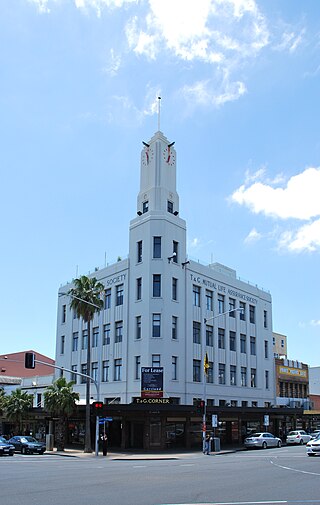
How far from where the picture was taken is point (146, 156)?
57094 mm

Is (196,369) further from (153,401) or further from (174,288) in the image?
(153,401)

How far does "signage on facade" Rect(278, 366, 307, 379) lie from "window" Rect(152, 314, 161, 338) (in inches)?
986

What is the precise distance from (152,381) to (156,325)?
5.10m

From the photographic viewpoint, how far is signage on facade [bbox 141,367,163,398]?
45.3 m

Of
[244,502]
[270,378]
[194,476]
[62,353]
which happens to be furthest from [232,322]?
[244,502]

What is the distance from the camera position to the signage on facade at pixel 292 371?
6700 centimetres

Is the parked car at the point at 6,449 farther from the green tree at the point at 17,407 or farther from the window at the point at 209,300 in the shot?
the window at the point at 209,300

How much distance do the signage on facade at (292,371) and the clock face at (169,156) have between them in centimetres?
2937

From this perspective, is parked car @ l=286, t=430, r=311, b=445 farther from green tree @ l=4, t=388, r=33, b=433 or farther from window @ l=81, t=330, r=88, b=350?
green tree @ l=4, t=388, r=33, b=433

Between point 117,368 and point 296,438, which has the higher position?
point 117,368

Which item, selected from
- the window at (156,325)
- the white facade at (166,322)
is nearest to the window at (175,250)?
the white facade at (166,322)

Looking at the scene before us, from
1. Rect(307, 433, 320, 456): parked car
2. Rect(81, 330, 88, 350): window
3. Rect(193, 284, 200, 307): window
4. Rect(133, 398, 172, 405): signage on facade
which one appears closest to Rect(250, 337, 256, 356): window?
Rect(193, 284, 200, 307): window

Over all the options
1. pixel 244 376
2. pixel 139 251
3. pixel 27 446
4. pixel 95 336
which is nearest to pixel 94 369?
pixel 95 336

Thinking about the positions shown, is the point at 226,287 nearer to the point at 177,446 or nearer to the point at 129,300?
the point at 129,300
